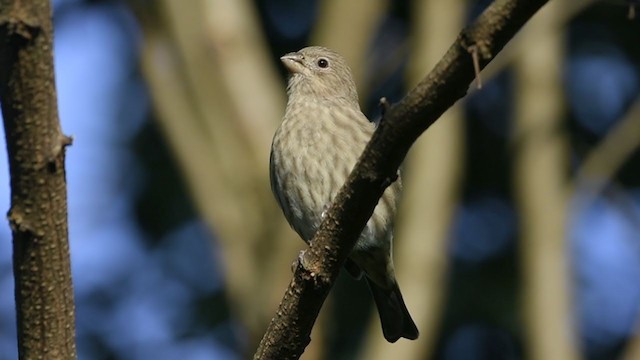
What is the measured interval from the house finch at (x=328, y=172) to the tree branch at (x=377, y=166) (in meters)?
1.82

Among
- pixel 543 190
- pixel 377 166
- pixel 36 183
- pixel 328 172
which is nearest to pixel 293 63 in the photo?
pixel 328 172

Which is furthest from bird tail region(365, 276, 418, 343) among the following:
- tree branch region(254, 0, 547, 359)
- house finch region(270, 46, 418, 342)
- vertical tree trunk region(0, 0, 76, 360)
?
vertical tree trunk region(0, 0, 76, 360)

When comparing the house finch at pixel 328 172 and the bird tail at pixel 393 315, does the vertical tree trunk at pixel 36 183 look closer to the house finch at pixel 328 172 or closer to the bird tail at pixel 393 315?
the house finch at pixel 328 172

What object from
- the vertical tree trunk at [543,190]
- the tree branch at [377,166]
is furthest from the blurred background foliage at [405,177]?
the tree branch at [377,166]

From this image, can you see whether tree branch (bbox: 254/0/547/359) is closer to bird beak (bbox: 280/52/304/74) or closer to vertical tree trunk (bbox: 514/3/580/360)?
bird beak (bbox: 280/52/304/74)

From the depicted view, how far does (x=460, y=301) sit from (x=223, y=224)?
103 inches

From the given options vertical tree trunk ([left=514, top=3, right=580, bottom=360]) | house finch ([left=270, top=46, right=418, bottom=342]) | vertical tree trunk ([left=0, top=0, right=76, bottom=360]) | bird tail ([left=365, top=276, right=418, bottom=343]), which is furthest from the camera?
vertical tree trunk ([left=514, top=3, right=580, bottom=360])

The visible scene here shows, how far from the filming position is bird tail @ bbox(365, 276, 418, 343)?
265 inches

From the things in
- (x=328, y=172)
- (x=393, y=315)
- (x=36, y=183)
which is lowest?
(x=393, y=315)

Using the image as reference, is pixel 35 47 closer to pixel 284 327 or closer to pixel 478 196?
pixel 284 327

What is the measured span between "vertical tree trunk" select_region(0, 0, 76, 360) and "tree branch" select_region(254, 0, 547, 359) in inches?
36.2

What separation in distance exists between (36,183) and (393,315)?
12.9 ft

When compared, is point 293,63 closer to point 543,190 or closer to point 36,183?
point 543,190

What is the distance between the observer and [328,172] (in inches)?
241
